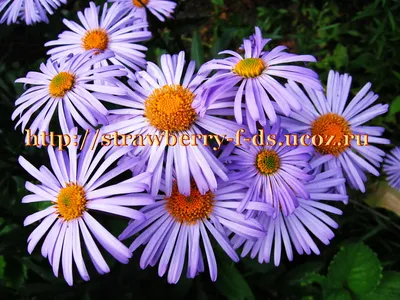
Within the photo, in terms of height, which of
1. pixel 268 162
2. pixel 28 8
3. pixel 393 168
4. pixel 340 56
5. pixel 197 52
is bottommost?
pixel 268 162

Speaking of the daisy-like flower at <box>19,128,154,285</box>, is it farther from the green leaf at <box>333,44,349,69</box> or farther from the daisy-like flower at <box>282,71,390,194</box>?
the green leaf at <box>333,44,349,69</box>

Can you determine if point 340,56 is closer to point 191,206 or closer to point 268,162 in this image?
point 268,162

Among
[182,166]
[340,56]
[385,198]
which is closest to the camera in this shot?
[182,166]

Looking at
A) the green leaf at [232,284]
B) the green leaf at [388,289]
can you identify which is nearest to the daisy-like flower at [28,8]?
the green leaf at [232,284]

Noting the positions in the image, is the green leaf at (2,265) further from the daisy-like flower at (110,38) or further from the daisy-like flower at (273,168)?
the daisy-like flower at (273,168)

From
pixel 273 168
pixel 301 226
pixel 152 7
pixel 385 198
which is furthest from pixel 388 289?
pixel 152 7

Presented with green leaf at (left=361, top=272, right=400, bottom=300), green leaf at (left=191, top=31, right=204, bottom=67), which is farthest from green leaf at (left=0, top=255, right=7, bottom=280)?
green leaf at (left=361, top=272, right=400, bottom=300)
